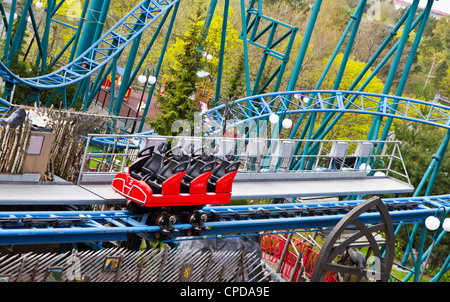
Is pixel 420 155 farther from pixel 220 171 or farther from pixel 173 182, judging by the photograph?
pixel 173 182

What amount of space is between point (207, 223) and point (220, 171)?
3.20ft

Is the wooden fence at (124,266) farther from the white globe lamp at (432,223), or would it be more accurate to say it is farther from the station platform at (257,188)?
the white globe lamp at (432,223)

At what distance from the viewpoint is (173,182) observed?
9461mm

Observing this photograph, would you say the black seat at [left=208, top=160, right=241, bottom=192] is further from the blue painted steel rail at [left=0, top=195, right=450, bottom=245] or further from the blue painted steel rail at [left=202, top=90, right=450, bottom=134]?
the blue painted steel rail at [left=202, top=90, right=450, bottom=134]

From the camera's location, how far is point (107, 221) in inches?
387

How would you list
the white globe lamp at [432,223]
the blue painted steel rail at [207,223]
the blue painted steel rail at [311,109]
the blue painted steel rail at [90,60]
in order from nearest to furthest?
the blue painted steel rail at [207,223], the white globe lamp at [432,223], the blue painted steel rail at [90,60], the blue painted steel rail at [311,109]

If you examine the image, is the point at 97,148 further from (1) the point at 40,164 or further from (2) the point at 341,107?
(1) the point at 40,164

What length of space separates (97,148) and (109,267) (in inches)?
415

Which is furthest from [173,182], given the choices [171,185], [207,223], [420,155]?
[420,155]

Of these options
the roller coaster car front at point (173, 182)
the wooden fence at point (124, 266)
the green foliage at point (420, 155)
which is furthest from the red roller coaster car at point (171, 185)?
the green foliage at point (420, 155)

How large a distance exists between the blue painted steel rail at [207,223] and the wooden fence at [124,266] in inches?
15.5

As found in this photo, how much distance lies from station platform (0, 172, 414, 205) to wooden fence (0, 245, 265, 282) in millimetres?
896

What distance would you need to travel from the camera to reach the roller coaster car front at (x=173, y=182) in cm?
936

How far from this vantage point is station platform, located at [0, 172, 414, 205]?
9.45 m
